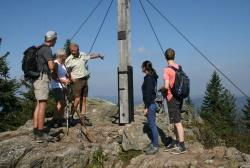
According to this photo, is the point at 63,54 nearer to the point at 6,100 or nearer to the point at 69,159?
the point at 69,159

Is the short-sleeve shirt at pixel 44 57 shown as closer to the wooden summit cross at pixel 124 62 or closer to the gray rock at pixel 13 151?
the gray rock at pixel 13 151

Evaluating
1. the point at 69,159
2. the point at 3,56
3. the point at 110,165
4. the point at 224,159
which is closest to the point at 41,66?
the point at 69,159

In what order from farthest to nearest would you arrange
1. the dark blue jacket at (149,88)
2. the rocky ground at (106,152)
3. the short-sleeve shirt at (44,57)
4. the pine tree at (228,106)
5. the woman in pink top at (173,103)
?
1. the pine tree at (228,106)
2. the short-sleeve shirt at (44,57)
3. the dark blue jacket at (149,88)
4. the woman in pink top at (173,103)
5. the rocky ground at (106,152)

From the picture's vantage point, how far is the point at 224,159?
7035 mm

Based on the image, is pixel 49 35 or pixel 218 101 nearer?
pixel 49 35

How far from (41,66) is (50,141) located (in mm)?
1758

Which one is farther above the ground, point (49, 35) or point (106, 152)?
point (49, 35)

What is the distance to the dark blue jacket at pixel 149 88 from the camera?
25.5 feet

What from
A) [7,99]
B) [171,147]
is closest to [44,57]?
[171,147]

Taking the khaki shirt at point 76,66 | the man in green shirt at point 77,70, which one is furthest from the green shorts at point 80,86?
the khaki shirt at point 76,66

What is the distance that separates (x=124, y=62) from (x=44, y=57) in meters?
2.31

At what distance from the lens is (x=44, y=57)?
26.6 feet

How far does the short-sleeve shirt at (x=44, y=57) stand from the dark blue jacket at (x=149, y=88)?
215 cm

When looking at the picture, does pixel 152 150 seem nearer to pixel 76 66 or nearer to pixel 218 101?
pixel 76 66
